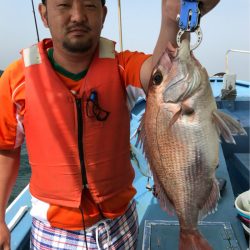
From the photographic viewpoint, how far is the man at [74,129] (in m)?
2.04

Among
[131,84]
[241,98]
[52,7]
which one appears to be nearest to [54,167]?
[131,84]

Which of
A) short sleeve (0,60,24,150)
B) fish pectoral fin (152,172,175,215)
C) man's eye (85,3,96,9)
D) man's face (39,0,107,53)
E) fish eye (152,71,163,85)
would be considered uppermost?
man's eye (85,3,96,9)

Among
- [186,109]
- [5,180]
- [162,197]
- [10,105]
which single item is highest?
[186,109]

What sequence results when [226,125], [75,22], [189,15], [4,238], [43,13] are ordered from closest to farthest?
[189,15] < [226,125] < [75,22] < [43,13] < [4,238]

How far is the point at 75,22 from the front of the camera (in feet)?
6.07

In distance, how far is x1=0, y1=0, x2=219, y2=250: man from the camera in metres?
2.04

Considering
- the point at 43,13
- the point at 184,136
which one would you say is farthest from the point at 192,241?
the point at 43,13

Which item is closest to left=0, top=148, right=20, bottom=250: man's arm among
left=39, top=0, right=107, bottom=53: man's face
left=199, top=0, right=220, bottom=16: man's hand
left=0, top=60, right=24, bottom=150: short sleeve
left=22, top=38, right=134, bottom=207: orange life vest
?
left=0, top=60, right=24, bottom=150: short sleeve

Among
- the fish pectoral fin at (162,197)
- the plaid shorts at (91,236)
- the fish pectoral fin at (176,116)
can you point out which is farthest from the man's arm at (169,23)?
the plaid shorts at (91,236)

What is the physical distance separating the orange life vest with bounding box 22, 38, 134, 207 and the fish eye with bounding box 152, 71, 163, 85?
18.7 inches

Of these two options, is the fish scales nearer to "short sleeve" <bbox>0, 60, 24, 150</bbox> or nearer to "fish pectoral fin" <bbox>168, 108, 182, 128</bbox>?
"fish pectoral fin" <bbox>168, 108, 182, 128</bbox>

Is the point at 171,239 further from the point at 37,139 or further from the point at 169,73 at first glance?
the point at 169,73

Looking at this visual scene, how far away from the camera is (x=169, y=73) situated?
62.3 inches

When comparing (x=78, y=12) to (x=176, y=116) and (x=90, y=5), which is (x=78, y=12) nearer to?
(x=90, y=5)
